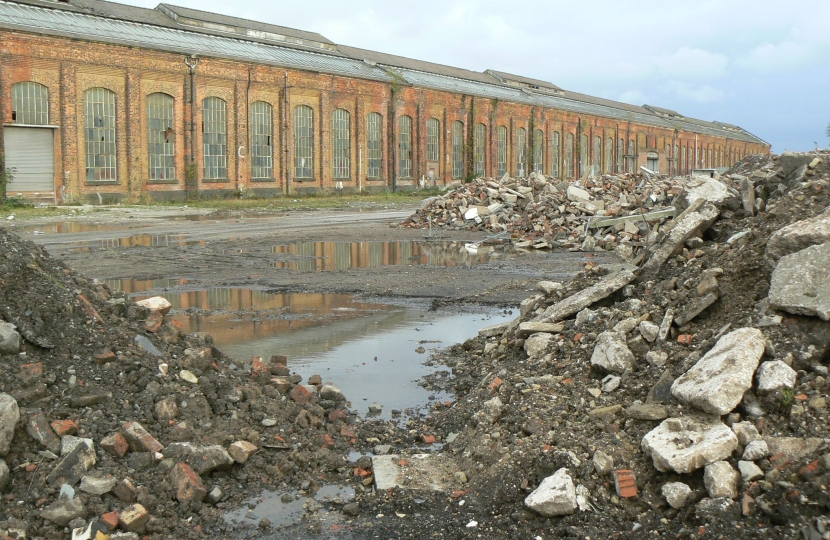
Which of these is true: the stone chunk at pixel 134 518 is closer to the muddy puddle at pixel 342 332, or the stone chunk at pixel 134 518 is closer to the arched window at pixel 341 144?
the muddy puddle at pixel 342 332

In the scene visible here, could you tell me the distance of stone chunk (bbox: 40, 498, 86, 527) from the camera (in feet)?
12.2

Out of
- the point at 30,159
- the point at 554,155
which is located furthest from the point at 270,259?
the point at 554,155

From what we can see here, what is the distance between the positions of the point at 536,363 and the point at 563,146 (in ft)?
187

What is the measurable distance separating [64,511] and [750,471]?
3.33 m

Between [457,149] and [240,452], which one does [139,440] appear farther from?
[457,149]

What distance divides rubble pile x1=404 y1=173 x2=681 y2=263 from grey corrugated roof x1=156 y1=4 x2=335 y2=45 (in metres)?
23.5

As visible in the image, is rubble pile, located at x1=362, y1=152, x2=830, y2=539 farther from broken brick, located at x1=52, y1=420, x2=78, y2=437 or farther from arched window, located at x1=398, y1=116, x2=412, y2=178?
arched window, located at x1=398, y1=116, x2=412, y2=178

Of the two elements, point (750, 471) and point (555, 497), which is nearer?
→ point (750, 471)

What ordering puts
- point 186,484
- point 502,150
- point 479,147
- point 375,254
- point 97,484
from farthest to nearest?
1. point 502,150
2. point 479,147
3. point 375,254
4. point 186,484
5. point 97,484

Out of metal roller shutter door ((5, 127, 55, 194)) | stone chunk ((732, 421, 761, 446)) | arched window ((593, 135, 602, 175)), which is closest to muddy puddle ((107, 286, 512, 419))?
stone chunk ((732, 421, 761, 446))

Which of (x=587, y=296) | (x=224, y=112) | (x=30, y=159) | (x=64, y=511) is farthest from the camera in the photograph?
(x=224, y=112)

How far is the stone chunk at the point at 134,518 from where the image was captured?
3.75 metres

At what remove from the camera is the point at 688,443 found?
3859 millimetres

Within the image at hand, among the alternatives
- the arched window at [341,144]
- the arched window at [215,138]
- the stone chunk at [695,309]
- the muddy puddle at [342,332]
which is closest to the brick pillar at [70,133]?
the arched window at [215,138]
